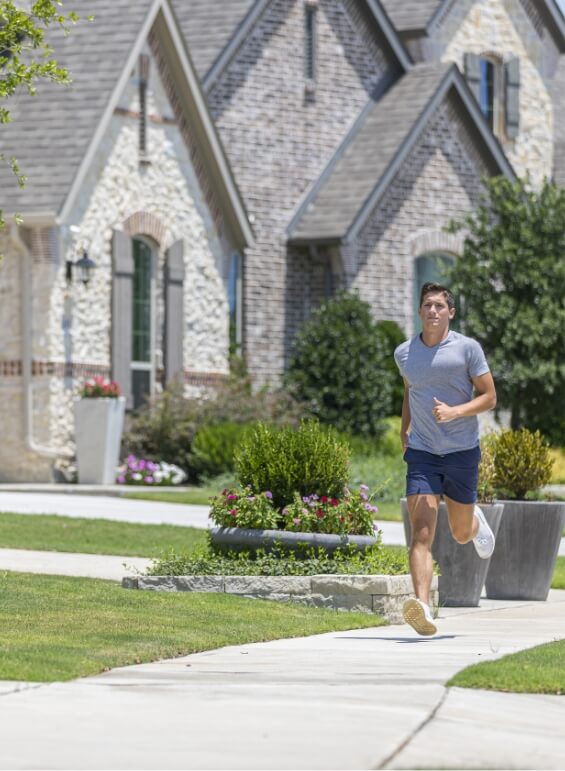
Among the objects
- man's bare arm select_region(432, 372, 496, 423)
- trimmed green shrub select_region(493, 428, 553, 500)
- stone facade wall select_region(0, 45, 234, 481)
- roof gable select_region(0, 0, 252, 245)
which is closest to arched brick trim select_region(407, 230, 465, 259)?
stone facade wall select_region(0, 45, 234, 481)

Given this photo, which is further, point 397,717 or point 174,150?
point 174,150

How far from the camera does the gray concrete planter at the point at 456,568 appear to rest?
40.6 feet

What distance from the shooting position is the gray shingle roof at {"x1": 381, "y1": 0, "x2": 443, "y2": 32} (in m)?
33.4

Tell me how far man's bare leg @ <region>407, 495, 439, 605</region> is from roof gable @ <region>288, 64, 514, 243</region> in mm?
18323

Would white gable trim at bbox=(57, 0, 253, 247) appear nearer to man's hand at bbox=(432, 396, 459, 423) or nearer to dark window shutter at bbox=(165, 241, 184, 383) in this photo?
dark window shutter at bbox=(165, 241, 184, 383)

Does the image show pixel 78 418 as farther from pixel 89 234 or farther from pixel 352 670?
pixel 352 670

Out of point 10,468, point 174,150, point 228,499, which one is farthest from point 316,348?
point 228,499

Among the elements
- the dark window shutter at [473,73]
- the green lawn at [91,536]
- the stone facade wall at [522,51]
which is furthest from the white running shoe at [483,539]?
the stone facade wall at [522,51]

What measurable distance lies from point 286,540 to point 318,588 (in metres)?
0.57

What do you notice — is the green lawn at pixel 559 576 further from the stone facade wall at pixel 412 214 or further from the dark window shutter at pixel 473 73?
the dark window shutter at pixel 473 73

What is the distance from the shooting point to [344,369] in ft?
89.6

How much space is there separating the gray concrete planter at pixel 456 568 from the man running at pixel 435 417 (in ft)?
5.97

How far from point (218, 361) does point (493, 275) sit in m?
4.65

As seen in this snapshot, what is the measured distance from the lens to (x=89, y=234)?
24.8 m
